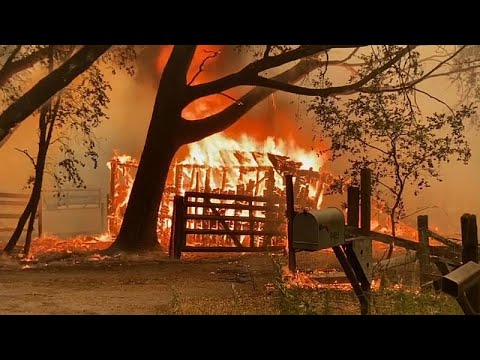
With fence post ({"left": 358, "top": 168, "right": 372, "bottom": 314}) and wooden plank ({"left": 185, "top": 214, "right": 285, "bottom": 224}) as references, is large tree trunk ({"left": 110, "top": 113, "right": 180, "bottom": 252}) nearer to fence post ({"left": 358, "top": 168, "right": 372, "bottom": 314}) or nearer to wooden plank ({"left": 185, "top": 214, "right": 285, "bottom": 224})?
wooden plank ({"left": 185, "top": 214, "right": 285, "bottom": 224})

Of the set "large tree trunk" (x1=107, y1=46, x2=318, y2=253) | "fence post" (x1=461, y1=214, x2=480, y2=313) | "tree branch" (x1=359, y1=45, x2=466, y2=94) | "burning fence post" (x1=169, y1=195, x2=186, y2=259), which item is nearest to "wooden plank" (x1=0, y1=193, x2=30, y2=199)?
"large tree trunk" (x1=107, y1=46, x2=318, y2=253)

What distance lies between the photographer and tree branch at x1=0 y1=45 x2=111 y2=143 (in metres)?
6.92

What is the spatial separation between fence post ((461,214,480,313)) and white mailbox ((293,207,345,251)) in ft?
5.04

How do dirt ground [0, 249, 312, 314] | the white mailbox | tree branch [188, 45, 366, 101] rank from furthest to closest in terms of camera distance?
tree branch [188, 45, 366, 101], dirt ground [0, 249, 312, 314], the white mailbox

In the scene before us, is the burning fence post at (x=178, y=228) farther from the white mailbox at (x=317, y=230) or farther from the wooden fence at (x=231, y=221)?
the white mailbox at (x=317, y=230)

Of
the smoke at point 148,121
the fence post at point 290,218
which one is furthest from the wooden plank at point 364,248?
the smoke at point 148,121

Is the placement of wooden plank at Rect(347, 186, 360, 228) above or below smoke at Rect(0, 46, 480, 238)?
below

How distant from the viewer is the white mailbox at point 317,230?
4.46 meters
